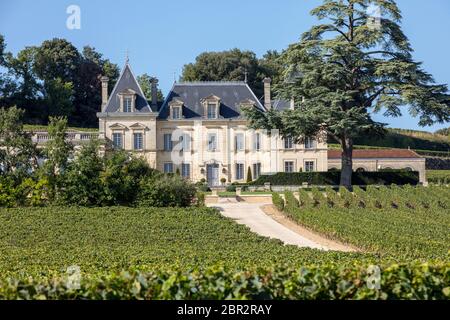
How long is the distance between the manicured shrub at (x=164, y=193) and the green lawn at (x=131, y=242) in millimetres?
2006

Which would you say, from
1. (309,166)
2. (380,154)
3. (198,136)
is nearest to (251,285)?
(198,136)

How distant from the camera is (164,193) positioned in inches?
1230

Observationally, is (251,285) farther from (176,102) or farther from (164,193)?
(176,102)

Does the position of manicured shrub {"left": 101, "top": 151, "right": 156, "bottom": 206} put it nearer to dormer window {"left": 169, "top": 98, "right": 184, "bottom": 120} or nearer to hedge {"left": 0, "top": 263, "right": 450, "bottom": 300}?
dormer window {"left": 169, "top": 98, "right": 184, "bottom": 120}

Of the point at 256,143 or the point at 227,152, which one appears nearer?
the point at 227,152

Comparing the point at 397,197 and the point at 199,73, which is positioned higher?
the point at 199,73

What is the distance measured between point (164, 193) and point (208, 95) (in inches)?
589

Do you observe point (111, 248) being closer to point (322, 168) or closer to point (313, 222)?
point (313, 222)

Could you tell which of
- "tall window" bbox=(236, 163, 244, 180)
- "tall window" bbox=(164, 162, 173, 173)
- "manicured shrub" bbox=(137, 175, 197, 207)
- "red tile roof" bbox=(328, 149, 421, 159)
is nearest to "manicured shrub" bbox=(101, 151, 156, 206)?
"manicured shrub" bbox=(137, 175, 197, 207)

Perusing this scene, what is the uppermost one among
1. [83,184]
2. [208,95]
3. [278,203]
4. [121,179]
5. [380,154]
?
[208,95]

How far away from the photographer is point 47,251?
735 inches

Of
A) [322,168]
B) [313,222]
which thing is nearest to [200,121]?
[322,168]

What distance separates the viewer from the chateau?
4378cm
